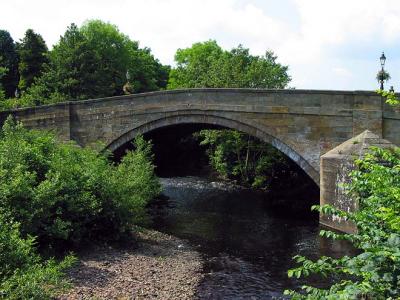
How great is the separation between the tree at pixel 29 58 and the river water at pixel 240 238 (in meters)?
26.7

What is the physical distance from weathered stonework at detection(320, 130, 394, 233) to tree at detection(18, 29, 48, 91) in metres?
36.8

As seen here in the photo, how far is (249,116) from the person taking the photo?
19016 mm

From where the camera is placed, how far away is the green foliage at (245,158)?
2656cm

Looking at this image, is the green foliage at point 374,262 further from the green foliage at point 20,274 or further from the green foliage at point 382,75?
the green foliage at point 382,75

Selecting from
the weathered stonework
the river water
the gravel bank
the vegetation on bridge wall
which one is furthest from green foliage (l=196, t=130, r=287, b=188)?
the vegetation on bridge wall

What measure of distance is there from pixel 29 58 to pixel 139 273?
3958cm

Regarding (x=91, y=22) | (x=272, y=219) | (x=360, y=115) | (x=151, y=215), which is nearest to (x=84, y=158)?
(x=151, y=215)

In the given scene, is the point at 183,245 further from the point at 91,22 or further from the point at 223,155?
the point at 91,22

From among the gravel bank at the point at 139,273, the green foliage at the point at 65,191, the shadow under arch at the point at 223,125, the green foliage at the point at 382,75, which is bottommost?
the gravel bank at the point at 139,273

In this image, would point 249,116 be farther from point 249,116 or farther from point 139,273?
point 139,273

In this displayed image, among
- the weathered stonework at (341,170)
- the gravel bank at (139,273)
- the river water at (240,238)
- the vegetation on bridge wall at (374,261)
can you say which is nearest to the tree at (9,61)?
the river water at (240,238)

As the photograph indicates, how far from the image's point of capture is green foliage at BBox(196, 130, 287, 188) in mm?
26562

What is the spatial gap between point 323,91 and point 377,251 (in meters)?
13.7

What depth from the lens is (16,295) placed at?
21.8 ft
